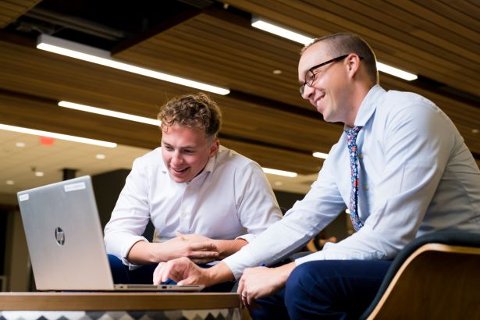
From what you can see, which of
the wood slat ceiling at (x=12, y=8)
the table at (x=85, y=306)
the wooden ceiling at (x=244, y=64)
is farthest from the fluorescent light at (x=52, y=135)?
the table at (x=85, y=306)

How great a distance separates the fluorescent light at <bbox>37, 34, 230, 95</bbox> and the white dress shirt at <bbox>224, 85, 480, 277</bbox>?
4.89 m

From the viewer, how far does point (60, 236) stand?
5.72 ft

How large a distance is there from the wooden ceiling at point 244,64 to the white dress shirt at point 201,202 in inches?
107

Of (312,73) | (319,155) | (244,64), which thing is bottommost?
(319,155)

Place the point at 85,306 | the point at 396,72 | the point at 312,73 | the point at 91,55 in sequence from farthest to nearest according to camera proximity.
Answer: the point at 396,72 < the point at 91,55 < the point at 312,73 < the point at 85,306

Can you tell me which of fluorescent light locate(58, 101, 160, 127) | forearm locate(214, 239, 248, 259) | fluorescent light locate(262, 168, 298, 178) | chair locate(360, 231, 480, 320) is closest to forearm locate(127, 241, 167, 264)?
forearm locate(214, 239, 248, 259)

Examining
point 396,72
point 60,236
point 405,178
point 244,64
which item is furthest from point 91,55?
point 405,178

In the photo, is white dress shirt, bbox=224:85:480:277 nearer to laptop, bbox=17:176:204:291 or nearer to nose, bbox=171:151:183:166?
laptop, bbox=17:176:204:291

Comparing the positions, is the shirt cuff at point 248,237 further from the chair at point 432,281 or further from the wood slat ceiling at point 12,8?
the wood slat ceiling at point 12,8

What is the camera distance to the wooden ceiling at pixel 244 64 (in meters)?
5.47

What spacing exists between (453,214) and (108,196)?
1252cm

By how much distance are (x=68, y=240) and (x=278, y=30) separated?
4326 millimetres

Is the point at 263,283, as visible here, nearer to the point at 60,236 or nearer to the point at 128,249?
the point at 60,236

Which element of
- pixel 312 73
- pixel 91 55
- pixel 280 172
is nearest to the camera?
pixel 312 73
